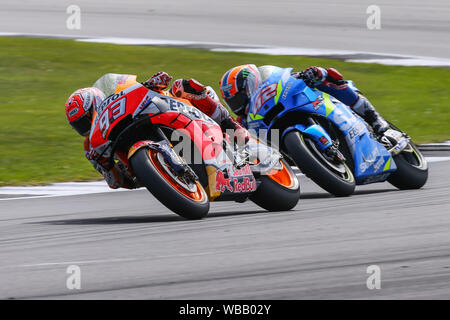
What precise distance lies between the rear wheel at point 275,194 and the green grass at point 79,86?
11.0 feet

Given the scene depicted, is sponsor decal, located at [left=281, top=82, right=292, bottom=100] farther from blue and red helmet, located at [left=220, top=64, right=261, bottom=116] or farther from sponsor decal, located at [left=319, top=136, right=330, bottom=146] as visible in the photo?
sponsor decal, located at [left=319, top=136, right=330, bottom=146]

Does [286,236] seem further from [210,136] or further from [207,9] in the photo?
[207,9]

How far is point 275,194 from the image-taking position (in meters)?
8.59

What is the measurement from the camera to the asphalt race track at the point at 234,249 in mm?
5672

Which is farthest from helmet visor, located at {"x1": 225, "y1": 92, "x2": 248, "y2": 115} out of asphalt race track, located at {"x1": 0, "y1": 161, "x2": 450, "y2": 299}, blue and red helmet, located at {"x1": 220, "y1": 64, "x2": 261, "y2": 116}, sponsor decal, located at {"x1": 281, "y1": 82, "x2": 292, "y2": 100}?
asphalt race track, located at {"x1": 0, "y1": 161, "x2": 450, "y2": 299}

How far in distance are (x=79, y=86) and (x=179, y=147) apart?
11.2 m

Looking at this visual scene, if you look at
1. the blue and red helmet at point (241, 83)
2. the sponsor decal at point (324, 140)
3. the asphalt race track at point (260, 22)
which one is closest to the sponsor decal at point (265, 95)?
the blue and red helmet at point (241, 83)

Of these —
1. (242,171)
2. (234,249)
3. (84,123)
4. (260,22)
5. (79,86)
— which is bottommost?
(234,249)

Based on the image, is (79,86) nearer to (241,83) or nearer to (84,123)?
(241,83)

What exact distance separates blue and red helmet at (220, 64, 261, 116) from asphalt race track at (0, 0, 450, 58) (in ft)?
43.6

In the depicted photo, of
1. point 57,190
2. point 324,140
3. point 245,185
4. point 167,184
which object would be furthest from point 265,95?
point 57,190

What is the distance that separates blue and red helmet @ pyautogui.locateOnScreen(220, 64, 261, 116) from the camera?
31.1ft

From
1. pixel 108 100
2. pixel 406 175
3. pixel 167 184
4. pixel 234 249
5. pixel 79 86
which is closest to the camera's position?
pixel 234 249

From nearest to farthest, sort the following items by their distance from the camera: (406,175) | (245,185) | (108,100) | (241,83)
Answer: (108,100), (245,185), (241,83), (406,175)
